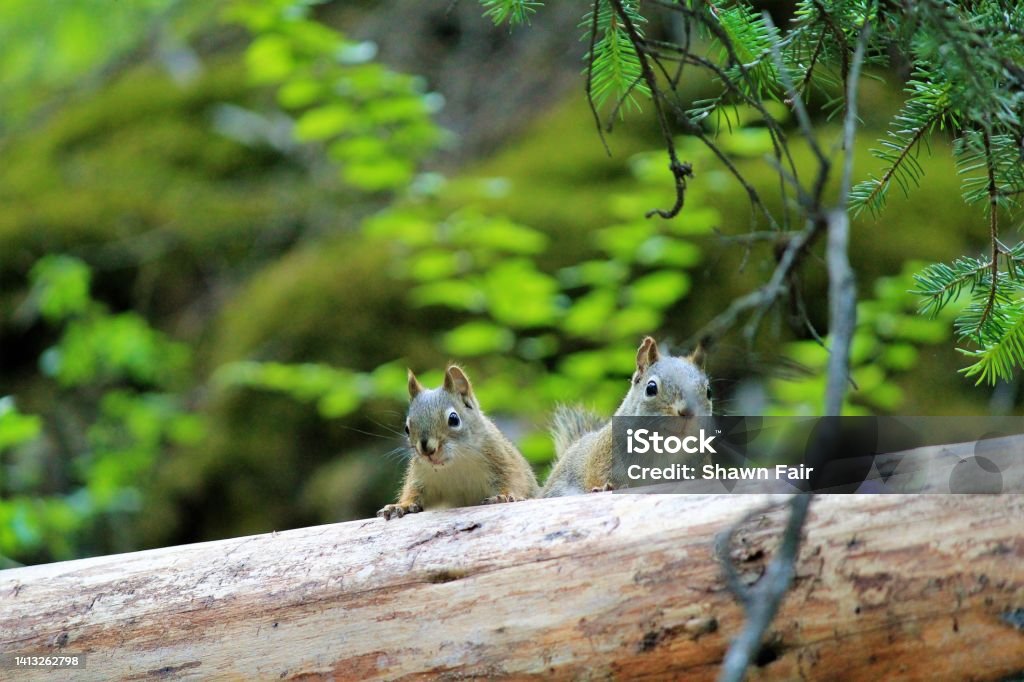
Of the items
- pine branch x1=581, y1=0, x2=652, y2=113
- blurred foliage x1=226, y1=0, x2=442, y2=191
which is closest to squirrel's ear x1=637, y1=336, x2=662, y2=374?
pine branch x1=581, y1=0, x2=652, y2=113

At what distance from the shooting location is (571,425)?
2.94 meters

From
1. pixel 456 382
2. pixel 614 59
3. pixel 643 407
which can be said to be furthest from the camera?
pixel 456 382

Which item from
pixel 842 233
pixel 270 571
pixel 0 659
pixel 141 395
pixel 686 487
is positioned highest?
pixel 842 233

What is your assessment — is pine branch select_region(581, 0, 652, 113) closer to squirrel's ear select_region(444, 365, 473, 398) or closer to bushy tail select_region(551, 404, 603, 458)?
squirrel's ear select_region(444, 365, 473, 398)

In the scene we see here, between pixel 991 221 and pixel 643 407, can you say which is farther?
pixel 643 407

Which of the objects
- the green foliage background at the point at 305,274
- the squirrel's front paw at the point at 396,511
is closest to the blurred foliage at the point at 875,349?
the green foliage background at the point at 305,274

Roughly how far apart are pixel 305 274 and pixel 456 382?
235 centimetres

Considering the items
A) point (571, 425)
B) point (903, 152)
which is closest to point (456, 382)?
point (571, 425)

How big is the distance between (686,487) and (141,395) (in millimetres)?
4002

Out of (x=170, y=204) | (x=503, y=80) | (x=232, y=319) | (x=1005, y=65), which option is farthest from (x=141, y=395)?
Result: (x=1005, y=65)

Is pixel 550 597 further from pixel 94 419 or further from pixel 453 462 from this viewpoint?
pixel 94 419

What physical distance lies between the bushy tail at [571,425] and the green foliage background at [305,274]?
0.40 m

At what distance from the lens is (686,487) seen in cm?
185

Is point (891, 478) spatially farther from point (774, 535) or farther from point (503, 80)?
point (503, 80)
